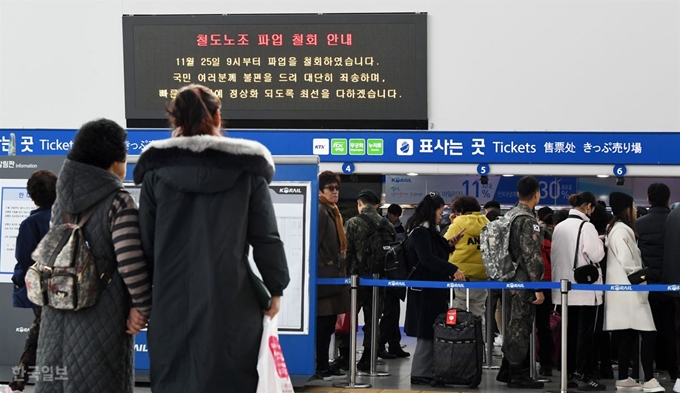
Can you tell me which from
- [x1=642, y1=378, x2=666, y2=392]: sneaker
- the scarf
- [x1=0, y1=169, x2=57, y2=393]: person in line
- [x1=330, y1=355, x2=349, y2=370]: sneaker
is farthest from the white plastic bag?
[x1=330, y1=355, x2=349, y2=370]: sneaker

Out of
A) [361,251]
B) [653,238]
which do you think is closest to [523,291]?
[653,238]

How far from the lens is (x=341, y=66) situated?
11914 mm

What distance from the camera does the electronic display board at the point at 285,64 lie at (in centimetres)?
1180

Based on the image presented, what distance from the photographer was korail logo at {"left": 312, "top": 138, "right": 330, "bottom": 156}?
12.0 metres

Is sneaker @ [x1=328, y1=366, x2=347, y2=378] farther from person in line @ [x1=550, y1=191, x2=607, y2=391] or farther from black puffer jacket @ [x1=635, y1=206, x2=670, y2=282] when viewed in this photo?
black puffer jacket @ [x1=635, y1=206, x2=670, y2=282]

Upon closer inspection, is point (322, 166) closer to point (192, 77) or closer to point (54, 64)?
point (192, 77)

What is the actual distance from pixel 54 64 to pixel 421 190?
5.90m

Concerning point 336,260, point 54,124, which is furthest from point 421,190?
point 336,260

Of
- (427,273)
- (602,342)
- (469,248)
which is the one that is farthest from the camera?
(469,248)

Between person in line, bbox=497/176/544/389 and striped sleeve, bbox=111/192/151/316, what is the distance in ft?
15.0

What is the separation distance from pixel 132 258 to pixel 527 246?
466cm

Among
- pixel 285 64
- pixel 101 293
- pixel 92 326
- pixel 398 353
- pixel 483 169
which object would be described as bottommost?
pixel 398 353

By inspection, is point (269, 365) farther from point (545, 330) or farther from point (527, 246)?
point (545, 330)

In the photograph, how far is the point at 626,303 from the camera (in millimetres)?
7852
